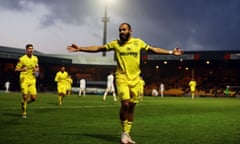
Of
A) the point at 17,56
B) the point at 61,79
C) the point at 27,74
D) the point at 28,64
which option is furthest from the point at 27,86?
the point at 17,56

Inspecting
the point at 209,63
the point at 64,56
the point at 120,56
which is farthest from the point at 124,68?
the point at 64,56

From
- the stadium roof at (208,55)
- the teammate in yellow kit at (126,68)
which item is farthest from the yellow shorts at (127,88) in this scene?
the stadium roof at (208,55)

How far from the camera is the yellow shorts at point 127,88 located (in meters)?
8.12

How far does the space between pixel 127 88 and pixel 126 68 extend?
0.43 metres

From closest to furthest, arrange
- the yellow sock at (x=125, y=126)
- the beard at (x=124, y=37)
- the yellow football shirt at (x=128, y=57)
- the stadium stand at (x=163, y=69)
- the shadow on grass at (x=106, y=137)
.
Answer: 1. the yellow sock at (x=125, y=126)
2. the beard at (x=124, y=37)
3. the yellow football shirt at (x=128, y=57)
4. the shadow on grass at (x=106, y=137)
5. the stadium stand at (x=163, y=69)

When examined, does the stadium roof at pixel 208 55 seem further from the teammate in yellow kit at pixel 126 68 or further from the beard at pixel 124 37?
the beard at pixel 124 37

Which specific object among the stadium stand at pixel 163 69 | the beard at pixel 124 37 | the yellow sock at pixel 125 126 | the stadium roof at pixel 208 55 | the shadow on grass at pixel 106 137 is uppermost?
the stadium roof at pixel 208 55

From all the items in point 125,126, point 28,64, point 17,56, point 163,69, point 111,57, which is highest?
point 111,57

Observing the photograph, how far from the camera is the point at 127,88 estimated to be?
8.20 metres

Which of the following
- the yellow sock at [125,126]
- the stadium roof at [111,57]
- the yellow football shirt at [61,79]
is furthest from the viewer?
the stadium roof at [111,57]

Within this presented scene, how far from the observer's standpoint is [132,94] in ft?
27.3

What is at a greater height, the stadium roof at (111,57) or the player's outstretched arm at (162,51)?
the stadium roof at (111,57)

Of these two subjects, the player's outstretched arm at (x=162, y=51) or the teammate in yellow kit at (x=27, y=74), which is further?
the teammate in yellow kit at (x=27, y=74)

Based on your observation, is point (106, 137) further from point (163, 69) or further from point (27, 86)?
point (163, 69)
